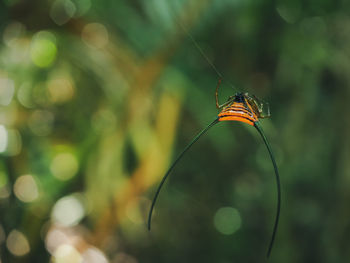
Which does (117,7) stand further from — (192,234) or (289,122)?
(192,234)

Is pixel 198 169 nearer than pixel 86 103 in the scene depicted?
No

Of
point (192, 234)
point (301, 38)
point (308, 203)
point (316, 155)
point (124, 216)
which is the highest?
point (301, 38)

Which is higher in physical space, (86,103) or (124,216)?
(86,103)

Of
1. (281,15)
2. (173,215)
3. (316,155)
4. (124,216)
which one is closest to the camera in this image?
(124,216)

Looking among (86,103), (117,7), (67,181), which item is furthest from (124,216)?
(117,7)

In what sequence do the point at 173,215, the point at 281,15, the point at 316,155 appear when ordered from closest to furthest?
the point at 281,15 < the point at 316,155 < the point at 173,215

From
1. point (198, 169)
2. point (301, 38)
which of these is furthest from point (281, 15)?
point (198, 169)
